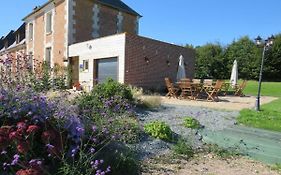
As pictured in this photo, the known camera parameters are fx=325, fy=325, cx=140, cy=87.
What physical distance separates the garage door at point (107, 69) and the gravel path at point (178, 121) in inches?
314

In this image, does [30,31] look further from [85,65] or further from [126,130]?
[126,130]

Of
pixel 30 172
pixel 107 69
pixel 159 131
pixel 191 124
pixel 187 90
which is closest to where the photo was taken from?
pixel 30 172

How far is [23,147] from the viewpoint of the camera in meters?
3.15

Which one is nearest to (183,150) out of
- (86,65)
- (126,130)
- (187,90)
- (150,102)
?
(126,130)

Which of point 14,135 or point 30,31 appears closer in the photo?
point 14,135

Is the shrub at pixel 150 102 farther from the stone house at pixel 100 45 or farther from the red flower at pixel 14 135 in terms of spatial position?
the stone house at pixel 100 45

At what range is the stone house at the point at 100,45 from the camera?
16.4 m

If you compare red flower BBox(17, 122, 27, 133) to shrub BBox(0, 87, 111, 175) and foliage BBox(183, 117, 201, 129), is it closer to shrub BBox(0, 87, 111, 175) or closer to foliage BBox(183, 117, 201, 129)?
shrub BBox(0, 87, 111, 175)

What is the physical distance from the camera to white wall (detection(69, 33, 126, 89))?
15977mm

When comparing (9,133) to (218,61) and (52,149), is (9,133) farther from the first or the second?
(218,61)

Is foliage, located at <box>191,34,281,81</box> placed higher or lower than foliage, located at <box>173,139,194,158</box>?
higher

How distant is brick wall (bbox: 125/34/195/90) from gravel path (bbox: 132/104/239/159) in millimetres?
7544

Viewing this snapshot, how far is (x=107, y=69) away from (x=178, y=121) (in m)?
10.3

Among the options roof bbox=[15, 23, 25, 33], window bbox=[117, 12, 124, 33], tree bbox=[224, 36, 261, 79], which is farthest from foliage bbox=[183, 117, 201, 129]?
tree bbox=[224, 36, 261, 79]
